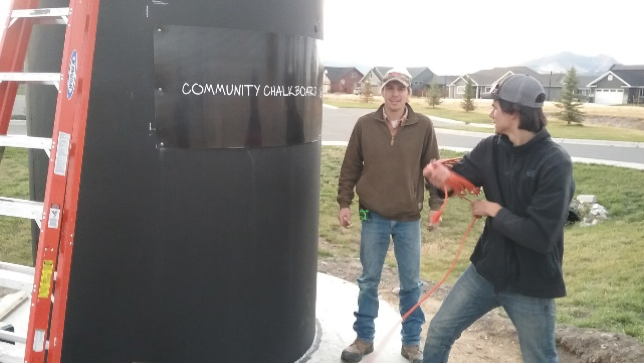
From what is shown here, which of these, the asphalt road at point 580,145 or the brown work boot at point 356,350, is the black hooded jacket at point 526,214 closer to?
the brown work boot at point 356,350

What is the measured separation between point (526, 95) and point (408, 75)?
129 centimetres

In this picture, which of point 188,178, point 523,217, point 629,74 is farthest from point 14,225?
point 629,74

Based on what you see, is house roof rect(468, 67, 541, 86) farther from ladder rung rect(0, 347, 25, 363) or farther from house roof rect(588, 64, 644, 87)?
ladder rung rect(0, 347, 25, 363)

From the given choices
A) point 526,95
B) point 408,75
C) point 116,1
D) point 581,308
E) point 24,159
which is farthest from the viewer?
point 24,159

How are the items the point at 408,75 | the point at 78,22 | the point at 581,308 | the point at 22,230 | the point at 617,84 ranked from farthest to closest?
the point at 617,84, the point at 22,230, the point at 581,308, the point at 408,75, the point at 78,22

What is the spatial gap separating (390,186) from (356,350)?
4.06 feet

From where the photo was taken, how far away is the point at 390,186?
4.17 meters

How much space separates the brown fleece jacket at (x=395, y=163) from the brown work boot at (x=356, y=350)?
0.99 metres

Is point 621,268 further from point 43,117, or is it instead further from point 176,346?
point 43,117

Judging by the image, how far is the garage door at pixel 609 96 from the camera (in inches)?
2886

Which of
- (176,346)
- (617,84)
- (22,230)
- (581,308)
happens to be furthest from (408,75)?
(617,84)

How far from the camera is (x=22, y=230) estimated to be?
8492mm

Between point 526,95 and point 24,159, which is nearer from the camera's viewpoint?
point 526,95

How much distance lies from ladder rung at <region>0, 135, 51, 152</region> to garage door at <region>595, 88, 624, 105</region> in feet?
256
